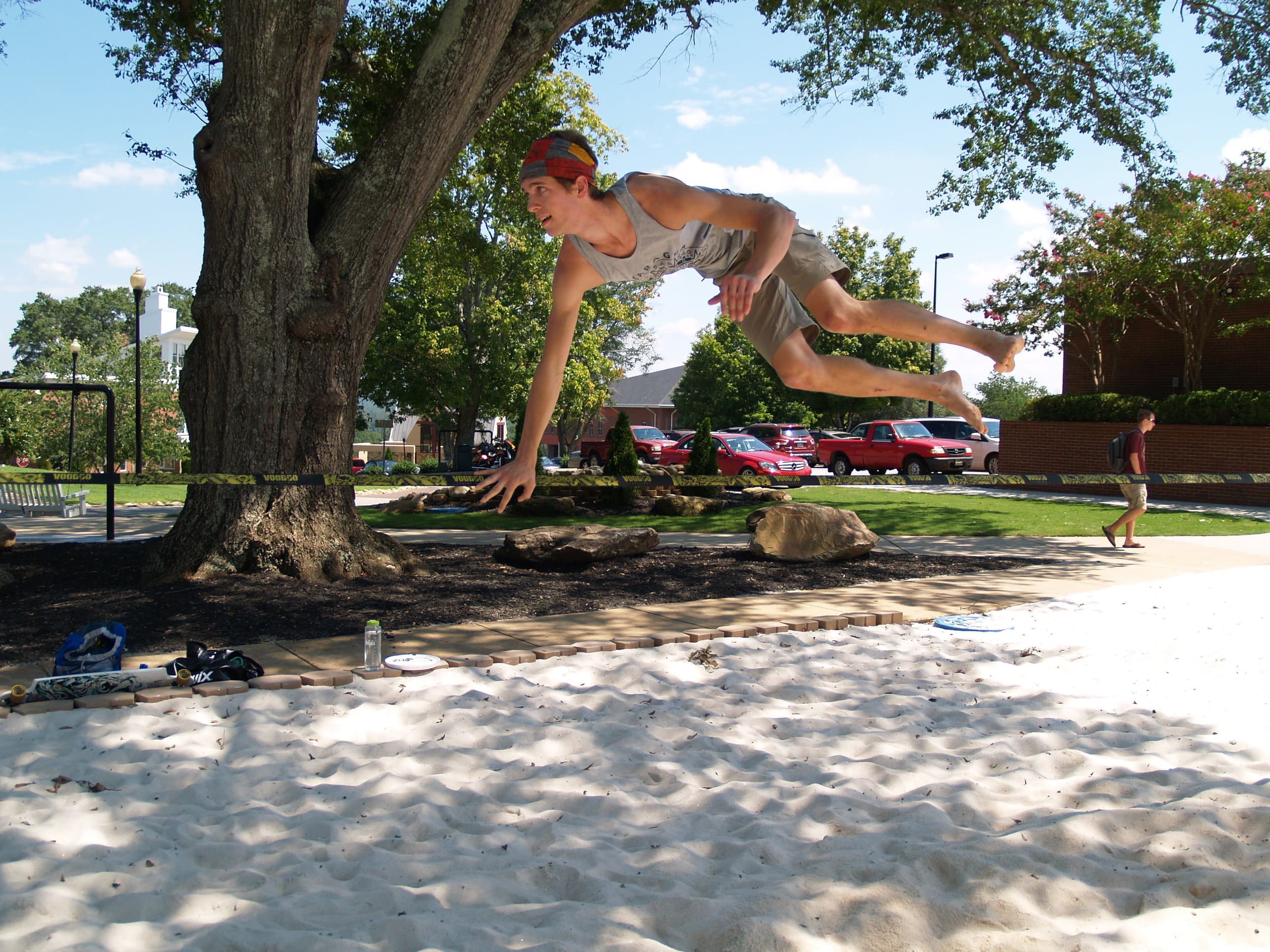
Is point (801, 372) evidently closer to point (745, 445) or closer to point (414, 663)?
point (414, 663)

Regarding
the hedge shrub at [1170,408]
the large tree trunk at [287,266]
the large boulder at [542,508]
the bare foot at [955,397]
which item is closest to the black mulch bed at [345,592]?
the large tree trunk at [287,266]

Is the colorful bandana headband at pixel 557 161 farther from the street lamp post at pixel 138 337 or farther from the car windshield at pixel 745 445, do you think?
the car windshield at pixel 745 445

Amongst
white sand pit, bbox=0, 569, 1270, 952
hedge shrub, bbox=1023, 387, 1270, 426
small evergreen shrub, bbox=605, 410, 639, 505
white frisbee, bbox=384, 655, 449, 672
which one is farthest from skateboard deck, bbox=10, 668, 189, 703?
hedge shrub, bbox=1023, 387, 1270, 426

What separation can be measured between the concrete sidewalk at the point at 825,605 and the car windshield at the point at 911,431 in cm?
1424

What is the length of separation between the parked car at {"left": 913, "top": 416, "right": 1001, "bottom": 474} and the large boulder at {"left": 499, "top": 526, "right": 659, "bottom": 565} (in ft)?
62.5

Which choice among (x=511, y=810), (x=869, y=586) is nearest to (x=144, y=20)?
(x=869, y=586)

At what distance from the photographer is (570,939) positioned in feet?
7.90

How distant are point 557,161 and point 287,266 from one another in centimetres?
448

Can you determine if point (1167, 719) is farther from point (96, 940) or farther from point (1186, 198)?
point (1186, 198)

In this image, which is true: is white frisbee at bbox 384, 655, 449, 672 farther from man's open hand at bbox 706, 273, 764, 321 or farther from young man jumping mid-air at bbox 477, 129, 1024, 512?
man's open hand at bbox 706, 273, 764, 321

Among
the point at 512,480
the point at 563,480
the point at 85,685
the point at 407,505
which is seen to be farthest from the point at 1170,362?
the point at 85,685

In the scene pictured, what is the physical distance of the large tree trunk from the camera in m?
7.05

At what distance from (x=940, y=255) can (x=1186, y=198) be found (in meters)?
23.6

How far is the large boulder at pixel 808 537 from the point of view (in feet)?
30.9
